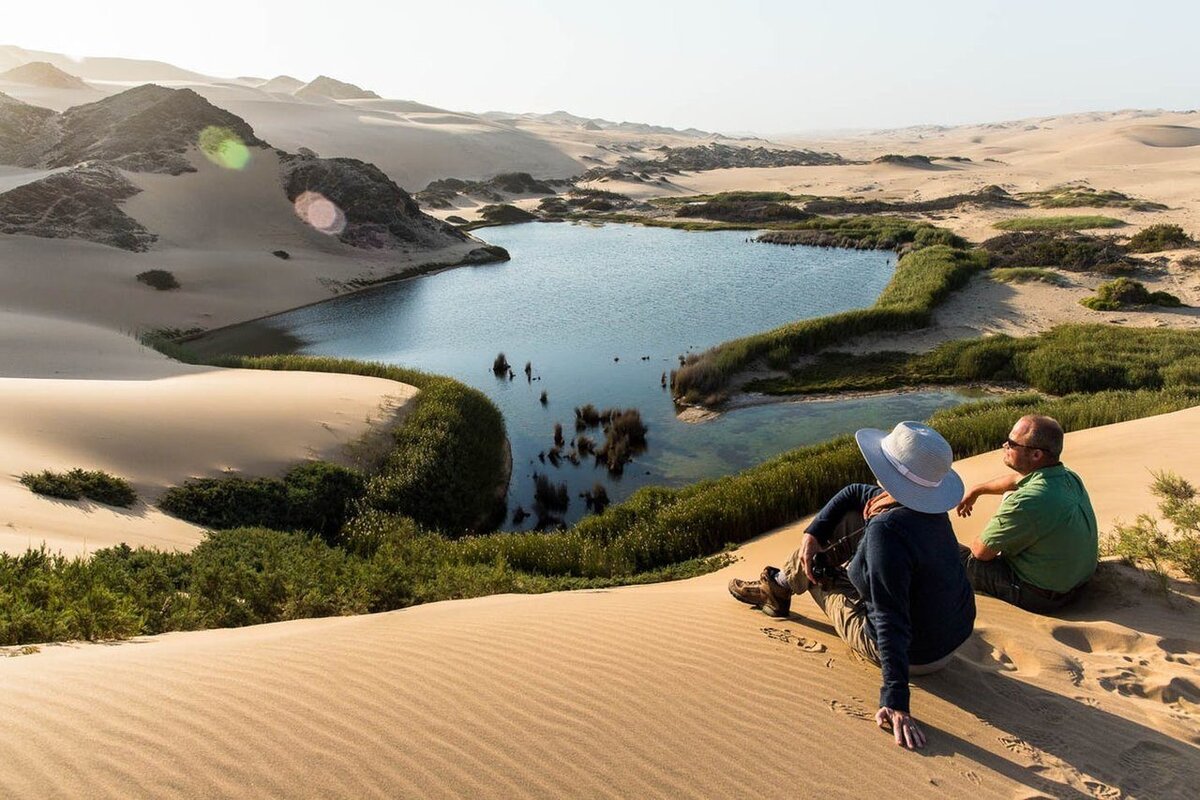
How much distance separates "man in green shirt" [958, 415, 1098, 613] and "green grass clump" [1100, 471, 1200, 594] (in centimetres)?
73

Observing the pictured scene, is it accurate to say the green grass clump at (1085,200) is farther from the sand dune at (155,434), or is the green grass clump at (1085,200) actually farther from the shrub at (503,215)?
the sand dune at (155,434)

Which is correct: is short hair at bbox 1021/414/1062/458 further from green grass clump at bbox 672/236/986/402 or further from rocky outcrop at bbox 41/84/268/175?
rocky outcrop at bbox 41/84/268/175

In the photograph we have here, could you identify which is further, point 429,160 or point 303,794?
point 429,160

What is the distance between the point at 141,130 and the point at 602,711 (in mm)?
50702

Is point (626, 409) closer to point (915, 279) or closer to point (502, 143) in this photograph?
point (915, 279)

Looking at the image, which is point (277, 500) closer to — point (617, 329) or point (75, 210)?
point (617, 329)

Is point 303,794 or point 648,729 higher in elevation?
point 303,794

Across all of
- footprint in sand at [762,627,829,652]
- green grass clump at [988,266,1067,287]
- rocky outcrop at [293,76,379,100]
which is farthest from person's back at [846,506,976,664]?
rocky outcrop at [293,76,379,100]

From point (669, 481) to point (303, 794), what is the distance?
11.5 meters

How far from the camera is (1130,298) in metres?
23.4

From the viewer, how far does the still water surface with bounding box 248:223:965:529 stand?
15773mm

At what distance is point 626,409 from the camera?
1811 cm

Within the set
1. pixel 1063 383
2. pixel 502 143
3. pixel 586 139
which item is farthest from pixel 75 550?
pixel 586 139

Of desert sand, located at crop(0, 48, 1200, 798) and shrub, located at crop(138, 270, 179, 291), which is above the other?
shrub, located at crop(138, 270, 179, 291)
